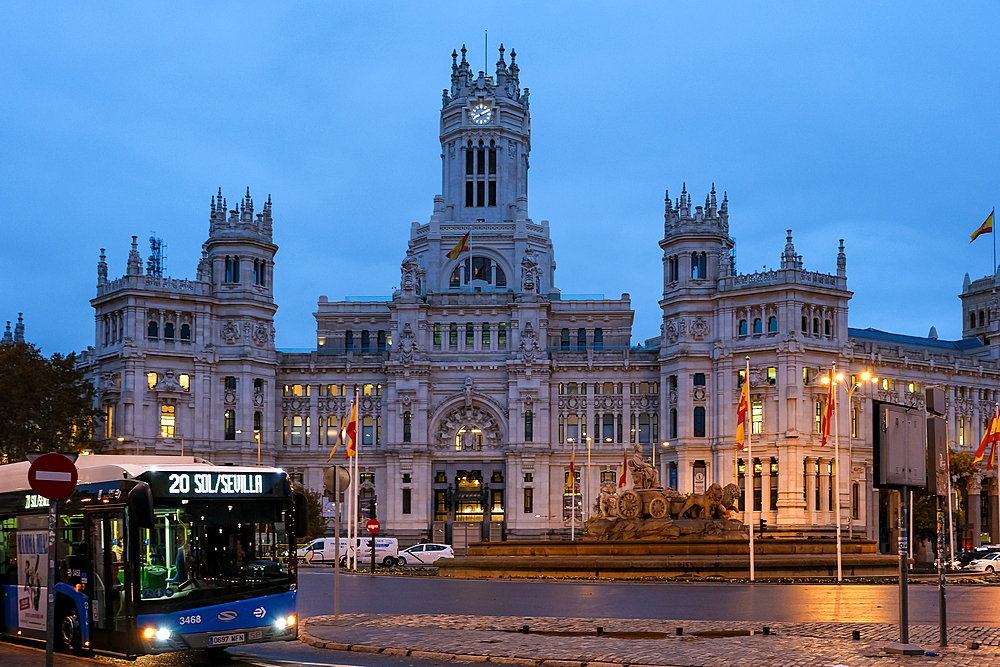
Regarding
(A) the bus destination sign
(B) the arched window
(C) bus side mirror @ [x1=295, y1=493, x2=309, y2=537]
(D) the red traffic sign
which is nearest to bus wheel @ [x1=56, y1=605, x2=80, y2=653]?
(A) the bus destination sign

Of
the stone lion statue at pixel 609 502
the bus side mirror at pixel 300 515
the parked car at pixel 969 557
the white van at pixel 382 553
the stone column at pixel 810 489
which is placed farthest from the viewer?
the stone column at pixel 810 489

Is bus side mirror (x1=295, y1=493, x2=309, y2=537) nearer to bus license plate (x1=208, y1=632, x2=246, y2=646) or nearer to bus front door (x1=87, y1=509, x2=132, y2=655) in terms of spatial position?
bus license plate (x1=208, y1=632, x2=246, y2=646)

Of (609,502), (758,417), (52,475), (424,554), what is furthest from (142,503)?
(758,417)

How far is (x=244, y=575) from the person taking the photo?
72.3 feet

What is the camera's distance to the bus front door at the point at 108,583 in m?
21.7

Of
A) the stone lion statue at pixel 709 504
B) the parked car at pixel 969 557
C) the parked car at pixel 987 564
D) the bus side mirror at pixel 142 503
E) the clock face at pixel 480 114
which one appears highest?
the clock face at pixel 480 114

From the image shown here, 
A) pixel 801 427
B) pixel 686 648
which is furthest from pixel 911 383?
pixel 686 648

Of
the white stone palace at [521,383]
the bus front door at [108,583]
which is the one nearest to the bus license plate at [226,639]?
the bus front door at [108,583]

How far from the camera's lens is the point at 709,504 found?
2313 inches

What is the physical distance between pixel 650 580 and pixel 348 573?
1848 cm

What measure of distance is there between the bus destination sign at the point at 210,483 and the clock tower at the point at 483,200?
95483 mm

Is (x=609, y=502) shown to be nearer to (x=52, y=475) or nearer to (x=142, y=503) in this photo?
(x=142, y=503)

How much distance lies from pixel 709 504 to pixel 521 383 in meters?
57.1

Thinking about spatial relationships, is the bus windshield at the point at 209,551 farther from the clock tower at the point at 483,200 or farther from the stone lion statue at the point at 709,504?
the clock tower at the point at 483,200
